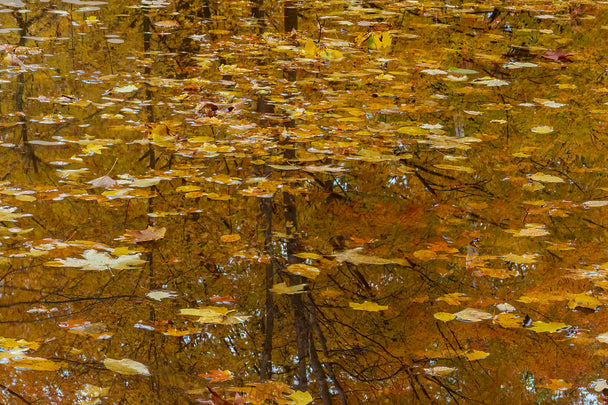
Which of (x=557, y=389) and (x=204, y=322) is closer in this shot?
(x=557, y=389)

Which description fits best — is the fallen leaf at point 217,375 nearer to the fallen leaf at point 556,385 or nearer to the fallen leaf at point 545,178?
the fallen leaf at point 556,385

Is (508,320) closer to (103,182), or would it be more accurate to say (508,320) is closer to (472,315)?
(472,315)

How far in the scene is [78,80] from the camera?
4.27 metres

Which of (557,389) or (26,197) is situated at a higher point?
(26,197)

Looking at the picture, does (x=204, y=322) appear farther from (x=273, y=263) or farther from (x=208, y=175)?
(x=208, y=175)

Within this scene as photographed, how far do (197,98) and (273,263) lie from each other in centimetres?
219

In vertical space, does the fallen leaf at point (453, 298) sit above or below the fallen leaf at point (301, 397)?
below

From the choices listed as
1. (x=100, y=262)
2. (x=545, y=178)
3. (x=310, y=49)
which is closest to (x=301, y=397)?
(x=100, y=262)

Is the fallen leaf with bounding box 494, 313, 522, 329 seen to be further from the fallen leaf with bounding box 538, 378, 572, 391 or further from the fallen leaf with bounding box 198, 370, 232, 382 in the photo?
the fallen leaf with bounding box 198, 370, 232, 382

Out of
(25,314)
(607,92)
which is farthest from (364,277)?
(607,92)

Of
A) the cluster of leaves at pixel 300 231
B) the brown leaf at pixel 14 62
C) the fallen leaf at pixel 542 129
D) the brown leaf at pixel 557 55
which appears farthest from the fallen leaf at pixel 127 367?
the brown leaf at pixel 557 55

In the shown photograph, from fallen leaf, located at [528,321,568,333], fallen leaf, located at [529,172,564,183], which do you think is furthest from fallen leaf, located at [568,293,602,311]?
fallen leaf, located at [529,172,564,183]

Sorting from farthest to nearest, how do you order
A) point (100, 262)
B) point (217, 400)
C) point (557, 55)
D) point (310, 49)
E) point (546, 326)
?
point (557, 55)
point (310, 49)
point (100, 262)
point (546, 326)
point (217, 400)

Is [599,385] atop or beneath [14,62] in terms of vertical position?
beneath
